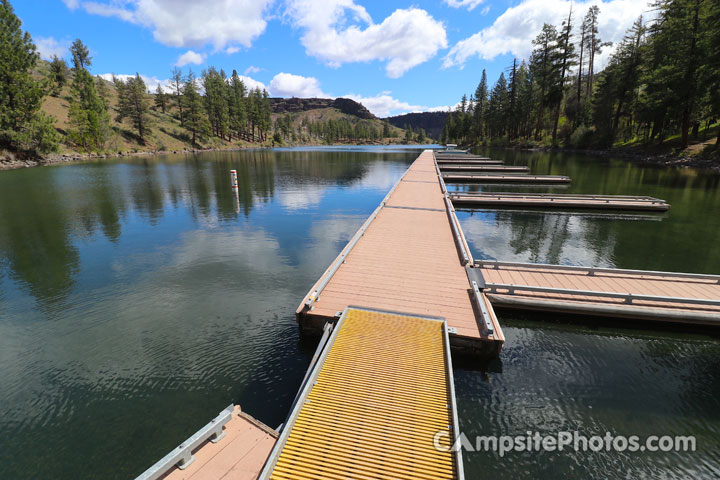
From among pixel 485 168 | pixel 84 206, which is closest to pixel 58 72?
pixel 84 206

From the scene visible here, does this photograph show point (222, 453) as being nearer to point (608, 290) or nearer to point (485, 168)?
point (608, 290)

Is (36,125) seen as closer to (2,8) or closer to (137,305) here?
(2,8)

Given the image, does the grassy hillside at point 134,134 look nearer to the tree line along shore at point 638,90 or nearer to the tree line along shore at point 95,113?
the tree line along shore at point 95,113

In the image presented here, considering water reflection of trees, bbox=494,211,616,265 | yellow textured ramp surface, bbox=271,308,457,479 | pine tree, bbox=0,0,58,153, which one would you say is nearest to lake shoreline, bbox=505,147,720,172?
water reflection of trees, bbox=494,211,616,265

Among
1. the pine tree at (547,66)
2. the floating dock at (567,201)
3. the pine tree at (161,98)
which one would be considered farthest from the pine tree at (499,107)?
the pine tree at (161,98)

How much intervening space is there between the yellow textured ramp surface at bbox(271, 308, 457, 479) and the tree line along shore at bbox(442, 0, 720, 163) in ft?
180

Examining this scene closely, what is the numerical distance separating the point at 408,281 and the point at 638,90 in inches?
3246

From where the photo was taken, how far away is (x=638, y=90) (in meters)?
62.4

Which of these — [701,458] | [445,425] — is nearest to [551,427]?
[701,458]

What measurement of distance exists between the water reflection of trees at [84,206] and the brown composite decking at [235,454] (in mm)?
9918

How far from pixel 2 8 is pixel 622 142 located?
114 metres

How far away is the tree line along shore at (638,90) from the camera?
1591 inches

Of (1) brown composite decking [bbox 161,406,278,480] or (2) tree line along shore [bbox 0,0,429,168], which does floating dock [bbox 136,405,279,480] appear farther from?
(2) tree line along shore [bbox 0,0,429,168]

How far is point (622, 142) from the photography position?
65562 millimetres
